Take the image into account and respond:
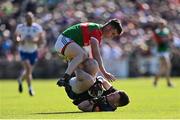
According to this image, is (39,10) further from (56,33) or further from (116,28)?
(116,28)

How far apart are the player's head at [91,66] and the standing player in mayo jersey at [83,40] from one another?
77mm

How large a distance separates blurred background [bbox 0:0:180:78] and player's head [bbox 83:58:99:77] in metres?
21.0

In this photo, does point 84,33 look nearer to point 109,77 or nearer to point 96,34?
point 96,34

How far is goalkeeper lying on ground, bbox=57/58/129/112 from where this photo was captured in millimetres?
11859

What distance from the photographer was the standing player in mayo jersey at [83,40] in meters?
11.9

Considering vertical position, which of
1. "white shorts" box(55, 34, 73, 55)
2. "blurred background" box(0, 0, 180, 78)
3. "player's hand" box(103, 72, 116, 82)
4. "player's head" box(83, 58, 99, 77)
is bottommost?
"blurred background" box(0, 0, 180, 78)

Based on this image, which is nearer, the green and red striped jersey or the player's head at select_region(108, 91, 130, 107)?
the player's head at select_region(108, 91, 130, 107)

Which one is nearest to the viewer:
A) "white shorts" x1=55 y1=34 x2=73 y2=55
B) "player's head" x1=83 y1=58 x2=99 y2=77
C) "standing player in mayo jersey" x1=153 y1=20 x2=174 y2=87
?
"player's head" x1=83 y1=58 x2=99 y2=77

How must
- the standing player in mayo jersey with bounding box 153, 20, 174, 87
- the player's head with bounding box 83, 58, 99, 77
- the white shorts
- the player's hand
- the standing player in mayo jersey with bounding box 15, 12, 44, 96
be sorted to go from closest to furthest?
the player's hand, the player's head with bounding box 83, 58, 99, 77, the white shorts, the standing player in mayo jersey with bounding box 15, 12, 44, 96, the standing player in mayo jersey with bounding box 153, 20, 174, 87

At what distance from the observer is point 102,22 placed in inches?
1358

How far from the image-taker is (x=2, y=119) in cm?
1038

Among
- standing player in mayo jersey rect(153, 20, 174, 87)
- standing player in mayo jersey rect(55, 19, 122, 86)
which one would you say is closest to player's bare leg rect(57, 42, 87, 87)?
standing player in mayo jersey rect(55, 19, 122, 86)

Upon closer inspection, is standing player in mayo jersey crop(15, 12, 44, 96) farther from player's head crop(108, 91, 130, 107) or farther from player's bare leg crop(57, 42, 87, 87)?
player's head crop(108, 91, 130, 107)

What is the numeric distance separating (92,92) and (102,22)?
74.4 feet
